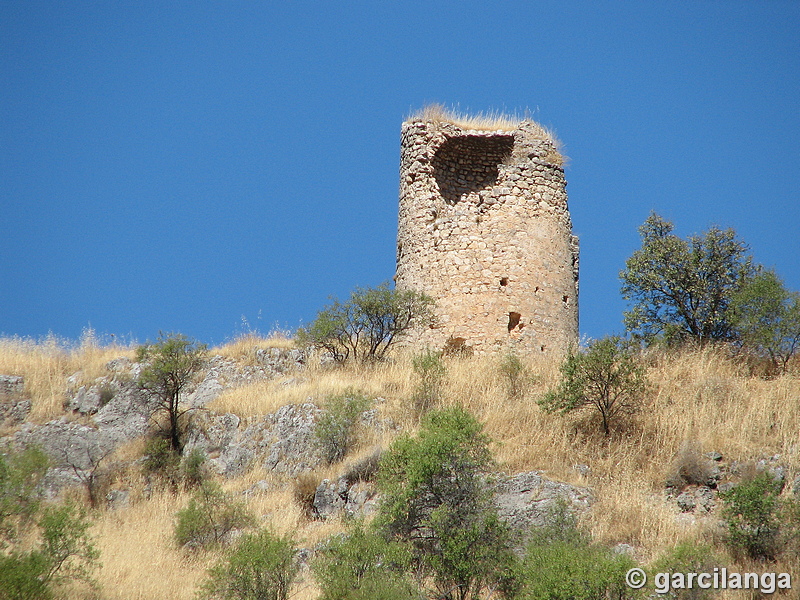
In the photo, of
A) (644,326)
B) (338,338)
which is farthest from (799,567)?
(338,338)

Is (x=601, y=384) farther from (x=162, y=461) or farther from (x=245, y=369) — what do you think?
(x=245, y=369)

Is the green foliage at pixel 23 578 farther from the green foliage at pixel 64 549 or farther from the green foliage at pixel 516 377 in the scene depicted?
the green foliage at pixel 516 377

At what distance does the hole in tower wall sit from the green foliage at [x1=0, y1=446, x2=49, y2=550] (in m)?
9.58

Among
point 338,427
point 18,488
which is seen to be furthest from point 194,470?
point 18,488

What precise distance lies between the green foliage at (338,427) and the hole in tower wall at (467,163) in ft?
20.7

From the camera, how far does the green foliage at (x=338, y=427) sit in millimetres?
13977

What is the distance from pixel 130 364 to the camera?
18156 millimetres

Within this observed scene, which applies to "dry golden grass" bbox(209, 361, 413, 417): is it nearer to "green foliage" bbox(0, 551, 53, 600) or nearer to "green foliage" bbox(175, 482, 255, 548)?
"green foliage" bbox(175, 482, 255, 548)

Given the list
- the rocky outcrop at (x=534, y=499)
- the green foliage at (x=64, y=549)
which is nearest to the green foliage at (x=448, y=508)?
the rocky outcrop at (x=534, y=499)

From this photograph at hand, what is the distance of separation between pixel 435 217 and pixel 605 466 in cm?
755

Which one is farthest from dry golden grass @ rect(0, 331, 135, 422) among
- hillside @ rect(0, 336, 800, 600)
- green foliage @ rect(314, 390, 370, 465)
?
green foliage @ rect(314, 390, 370, 465)

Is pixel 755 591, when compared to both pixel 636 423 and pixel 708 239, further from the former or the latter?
pixel 708 239

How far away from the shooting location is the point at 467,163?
64.4 feet

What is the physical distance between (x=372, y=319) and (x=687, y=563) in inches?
358
